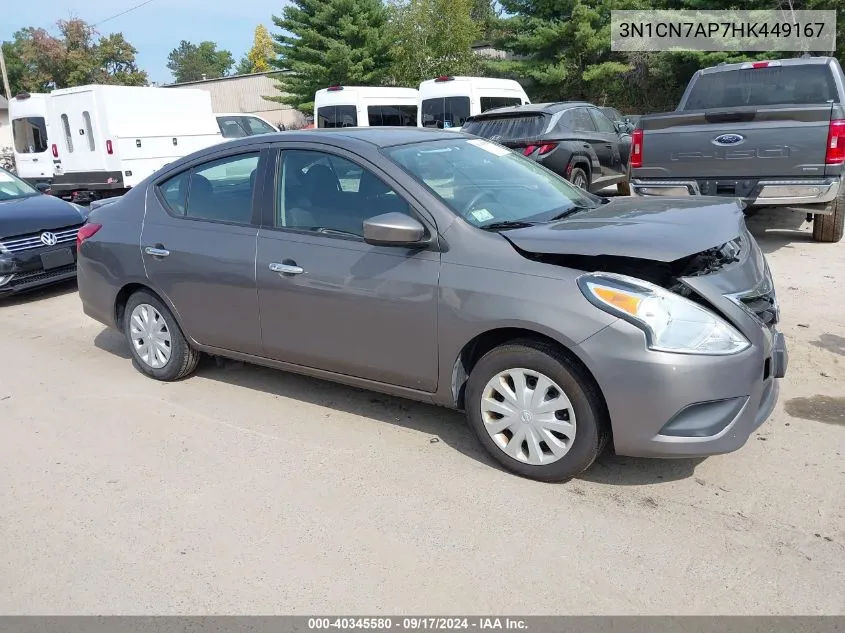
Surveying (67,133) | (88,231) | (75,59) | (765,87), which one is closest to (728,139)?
(765,87)

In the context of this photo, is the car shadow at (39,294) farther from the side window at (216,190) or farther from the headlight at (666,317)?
the headlight at (666,317)

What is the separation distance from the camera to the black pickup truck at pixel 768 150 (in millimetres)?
6762

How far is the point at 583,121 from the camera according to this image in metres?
10.9

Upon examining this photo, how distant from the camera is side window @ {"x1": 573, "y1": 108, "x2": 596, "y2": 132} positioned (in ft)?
35.1

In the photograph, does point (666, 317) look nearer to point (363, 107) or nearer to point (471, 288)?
point (471, 288)

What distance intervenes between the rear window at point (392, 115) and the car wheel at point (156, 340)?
38.1 feet

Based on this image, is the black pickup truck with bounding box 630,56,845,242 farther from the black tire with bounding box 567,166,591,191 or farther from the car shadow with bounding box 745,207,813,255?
the black tire with bounding box 567,166,591,191

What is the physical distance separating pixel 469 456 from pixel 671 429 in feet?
3.63

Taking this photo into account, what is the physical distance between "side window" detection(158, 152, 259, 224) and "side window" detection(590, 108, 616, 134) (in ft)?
26.8

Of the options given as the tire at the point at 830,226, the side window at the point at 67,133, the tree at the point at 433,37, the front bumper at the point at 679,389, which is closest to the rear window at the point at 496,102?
the tire at the point at 830,226

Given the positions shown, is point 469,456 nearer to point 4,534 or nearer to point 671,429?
point 671,429

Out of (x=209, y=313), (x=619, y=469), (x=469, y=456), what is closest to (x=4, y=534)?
(x=209, y=313)

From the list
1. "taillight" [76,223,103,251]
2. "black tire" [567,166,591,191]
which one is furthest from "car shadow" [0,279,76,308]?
"black tire" [567,166,591,191]

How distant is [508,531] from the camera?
306cm
